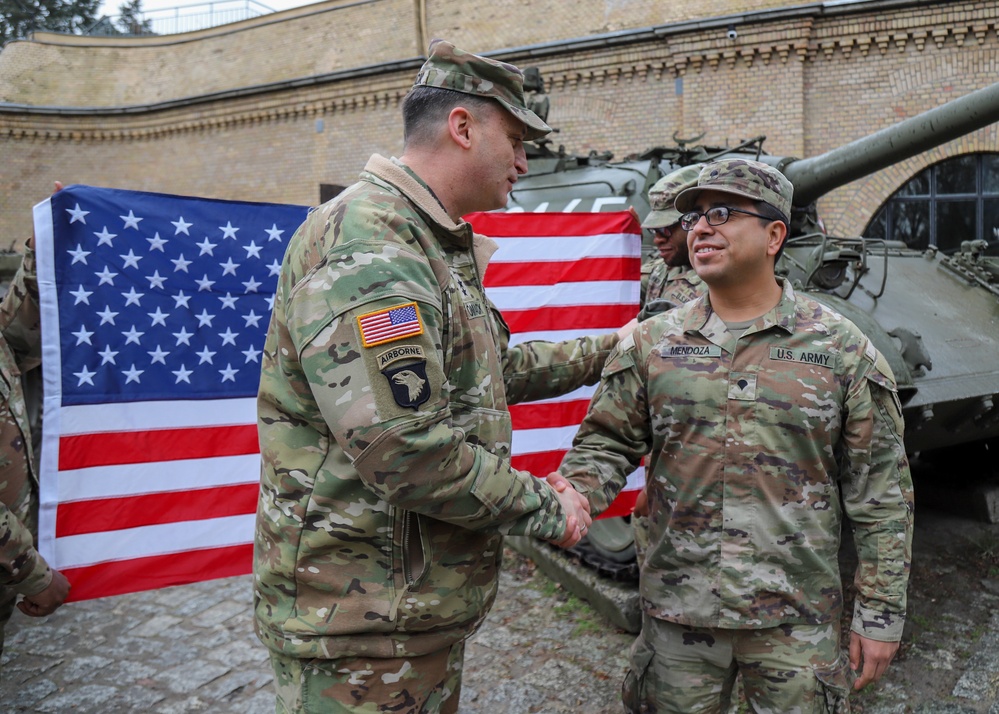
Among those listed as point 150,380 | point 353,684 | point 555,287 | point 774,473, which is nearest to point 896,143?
point 555,287

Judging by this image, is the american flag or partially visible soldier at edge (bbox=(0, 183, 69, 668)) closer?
partially visible soldier at edge (bbox=(0, 183, 69, 668))

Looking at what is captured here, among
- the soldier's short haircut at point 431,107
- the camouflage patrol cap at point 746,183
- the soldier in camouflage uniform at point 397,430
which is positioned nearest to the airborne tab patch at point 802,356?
the camouflage patrol cap at point 746,183

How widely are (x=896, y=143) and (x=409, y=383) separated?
3984mm

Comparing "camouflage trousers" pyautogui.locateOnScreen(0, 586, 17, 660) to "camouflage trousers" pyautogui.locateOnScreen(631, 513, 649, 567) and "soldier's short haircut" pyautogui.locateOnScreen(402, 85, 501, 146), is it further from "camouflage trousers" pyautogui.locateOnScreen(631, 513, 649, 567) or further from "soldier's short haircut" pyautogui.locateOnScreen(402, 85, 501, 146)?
"camouflage trousers" pyautogui.locateOnScreen(631, 513, 649, 567)

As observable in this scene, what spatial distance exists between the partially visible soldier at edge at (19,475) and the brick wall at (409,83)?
11413 mm

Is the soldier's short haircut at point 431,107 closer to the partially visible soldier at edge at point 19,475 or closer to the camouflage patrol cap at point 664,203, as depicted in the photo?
the partially visible soldier at edge at point 19,475

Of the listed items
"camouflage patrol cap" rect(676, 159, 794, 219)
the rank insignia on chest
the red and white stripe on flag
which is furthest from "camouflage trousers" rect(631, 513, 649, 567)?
the rank insignia on chest

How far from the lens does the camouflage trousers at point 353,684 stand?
6.30 ft

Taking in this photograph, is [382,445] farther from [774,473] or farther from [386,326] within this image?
[774,473]

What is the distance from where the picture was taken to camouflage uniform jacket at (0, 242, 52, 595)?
2836 millimetres

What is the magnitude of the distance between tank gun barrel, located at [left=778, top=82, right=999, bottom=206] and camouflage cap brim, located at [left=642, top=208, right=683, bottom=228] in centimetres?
127

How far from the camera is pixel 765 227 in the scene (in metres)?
2.41

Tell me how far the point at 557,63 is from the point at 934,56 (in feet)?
19.2

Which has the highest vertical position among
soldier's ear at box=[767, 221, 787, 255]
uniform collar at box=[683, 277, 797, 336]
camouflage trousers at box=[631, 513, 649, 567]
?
soldier's ear at box=[767, 221, 787, 255]
